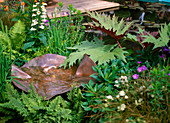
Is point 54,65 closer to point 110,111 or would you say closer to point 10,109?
point 10,109

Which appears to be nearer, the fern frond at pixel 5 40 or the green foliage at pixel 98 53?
the green foliage at pixel 98 53

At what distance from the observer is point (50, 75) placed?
2805 millimetres

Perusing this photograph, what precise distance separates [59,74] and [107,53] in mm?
720

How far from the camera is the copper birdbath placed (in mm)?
2514

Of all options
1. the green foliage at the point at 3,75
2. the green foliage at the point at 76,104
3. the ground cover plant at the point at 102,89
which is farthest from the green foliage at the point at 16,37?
the green foliage at the point at 76,104

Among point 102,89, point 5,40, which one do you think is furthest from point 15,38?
point 102,89

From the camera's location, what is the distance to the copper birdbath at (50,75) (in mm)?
2514

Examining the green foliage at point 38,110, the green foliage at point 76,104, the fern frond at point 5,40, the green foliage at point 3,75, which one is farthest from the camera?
the fern frond at point 5,40

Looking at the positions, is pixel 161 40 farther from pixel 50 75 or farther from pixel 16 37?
pixel 16 37

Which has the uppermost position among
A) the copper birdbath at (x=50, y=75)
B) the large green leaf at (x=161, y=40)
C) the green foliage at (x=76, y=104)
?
the large green leaf at (x=161, y=40)

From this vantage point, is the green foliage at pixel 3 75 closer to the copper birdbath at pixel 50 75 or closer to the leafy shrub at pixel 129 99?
the copper birdbath at pixel 50 75

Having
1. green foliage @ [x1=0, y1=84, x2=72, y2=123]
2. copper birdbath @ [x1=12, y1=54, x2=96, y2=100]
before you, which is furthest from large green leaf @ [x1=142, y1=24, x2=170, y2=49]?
green foliage @ [x1=0, y1=84, x2=72, y2=123]

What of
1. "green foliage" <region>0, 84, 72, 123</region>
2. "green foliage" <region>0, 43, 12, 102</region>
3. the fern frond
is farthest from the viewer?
the fern frond

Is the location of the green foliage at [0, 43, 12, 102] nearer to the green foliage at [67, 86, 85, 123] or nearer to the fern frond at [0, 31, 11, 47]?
the fern frond at [0, 31, 11, 47]
